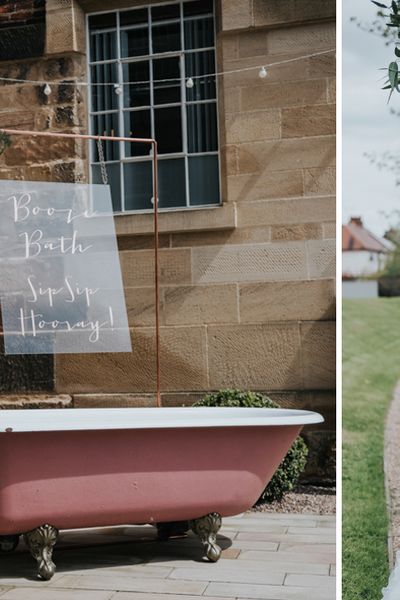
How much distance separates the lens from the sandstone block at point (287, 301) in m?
4.12

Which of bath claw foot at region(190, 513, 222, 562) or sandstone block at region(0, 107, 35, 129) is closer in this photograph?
bath claw foot at region(190, 513, 222, 562)

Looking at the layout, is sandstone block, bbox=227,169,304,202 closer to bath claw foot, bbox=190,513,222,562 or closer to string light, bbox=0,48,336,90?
string light, bbox=0,48,336,90

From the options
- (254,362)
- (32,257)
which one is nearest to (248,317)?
(254,362)

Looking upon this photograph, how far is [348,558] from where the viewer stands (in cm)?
335

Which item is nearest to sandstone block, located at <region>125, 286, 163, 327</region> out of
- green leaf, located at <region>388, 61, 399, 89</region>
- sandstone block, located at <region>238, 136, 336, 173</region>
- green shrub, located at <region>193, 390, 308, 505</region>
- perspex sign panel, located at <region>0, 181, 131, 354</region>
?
perspex sign panel, located at <region>0, 181, 131, 354</region>

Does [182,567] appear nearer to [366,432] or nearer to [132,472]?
[132,472]

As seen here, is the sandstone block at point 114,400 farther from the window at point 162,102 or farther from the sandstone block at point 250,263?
the window at point 162,102

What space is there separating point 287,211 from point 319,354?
71 cm

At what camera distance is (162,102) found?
420 cm

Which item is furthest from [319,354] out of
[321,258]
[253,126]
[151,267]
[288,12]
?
[288,12]

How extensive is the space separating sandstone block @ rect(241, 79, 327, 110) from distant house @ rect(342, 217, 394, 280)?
66 centimetres

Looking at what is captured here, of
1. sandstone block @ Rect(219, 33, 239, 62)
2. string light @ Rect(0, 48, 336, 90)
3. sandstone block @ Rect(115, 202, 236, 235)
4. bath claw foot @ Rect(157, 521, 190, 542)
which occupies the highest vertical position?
sandstone block @ Rect(219, 33, 239, 62)

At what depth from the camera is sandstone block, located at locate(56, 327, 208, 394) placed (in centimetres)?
422

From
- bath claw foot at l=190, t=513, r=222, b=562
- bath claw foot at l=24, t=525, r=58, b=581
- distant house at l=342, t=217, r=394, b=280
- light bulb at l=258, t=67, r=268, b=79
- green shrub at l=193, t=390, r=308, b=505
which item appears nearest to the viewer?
bath claw foot at l=24, t=525, r=58, b=581
